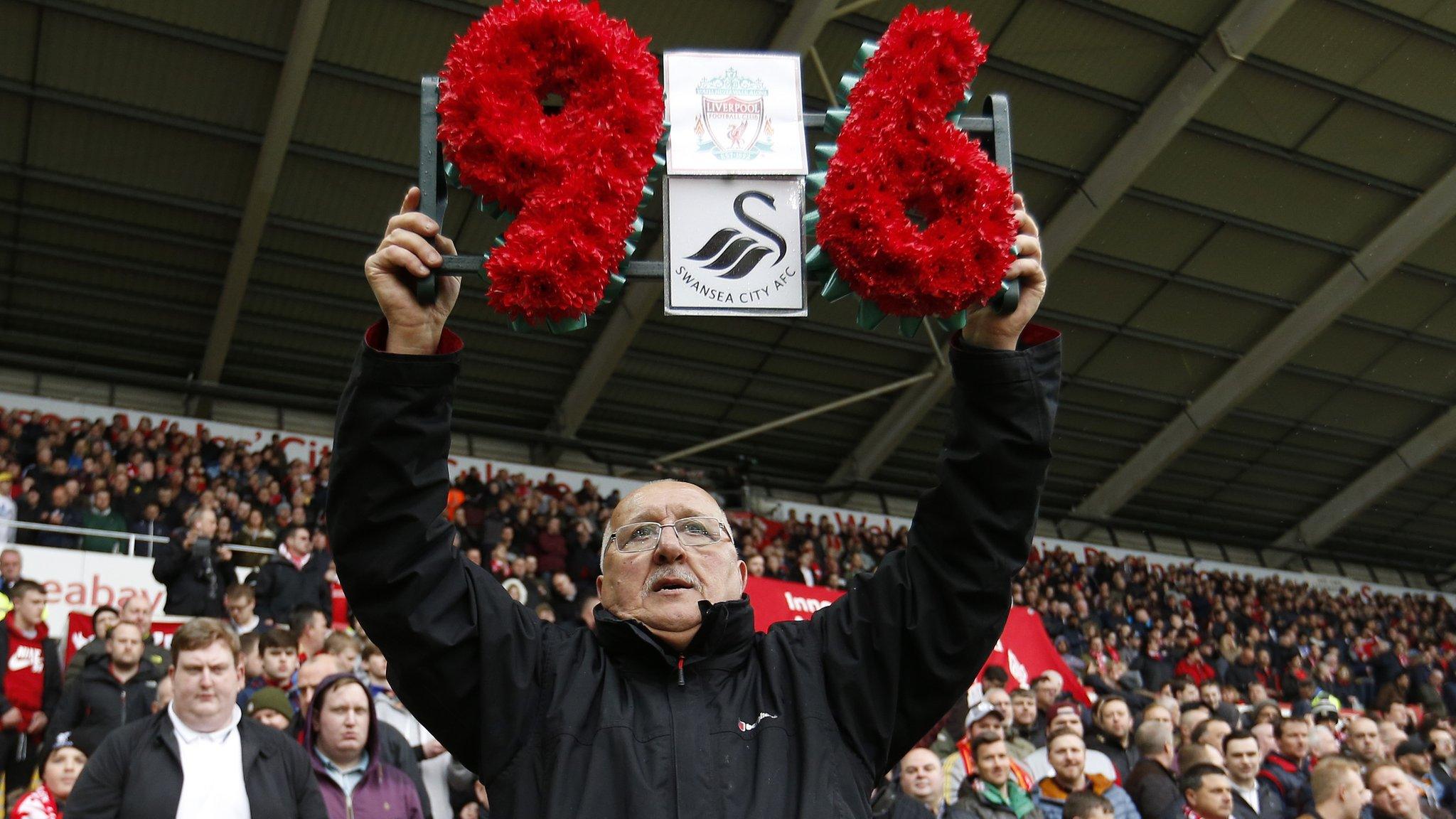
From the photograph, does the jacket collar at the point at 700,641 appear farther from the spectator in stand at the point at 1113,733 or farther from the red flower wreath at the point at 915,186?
the spectator in stand at the point at 1113,733

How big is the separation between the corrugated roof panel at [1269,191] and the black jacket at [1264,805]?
Result: 11352 millimetres

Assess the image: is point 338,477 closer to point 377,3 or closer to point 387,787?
point 387,787

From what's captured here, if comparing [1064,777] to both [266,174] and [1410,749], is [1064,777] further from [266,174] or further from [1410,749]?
[266,174]

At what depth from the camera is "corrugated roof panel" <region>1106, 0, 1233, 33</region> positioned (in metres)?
15.0

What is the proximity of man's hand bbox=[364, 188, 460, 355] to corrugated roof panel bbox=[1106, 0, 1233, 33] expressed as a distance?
14.4m

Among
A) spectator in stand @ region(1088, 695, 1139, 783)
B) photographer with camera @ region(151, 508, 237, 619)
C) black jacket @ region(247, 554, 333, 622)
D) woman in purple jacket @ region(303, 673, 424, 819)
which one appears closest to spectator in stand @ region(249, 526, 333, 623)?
black jacket @ region(247, 554, 333, 622)

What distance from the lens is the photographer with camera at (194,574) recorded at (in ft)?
30.7

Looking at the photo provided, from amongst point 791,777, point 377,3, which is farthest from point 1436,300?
point 791,777

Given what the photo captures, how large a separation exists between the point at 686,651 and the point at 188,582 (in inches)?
329

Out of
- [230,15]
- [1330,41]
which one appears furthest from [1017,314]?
[1330,41]

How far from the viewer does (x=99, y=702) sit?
6312mm

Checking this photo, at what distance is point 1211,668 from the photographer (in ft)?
51.6

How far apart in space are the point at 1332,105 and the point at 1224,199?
1772 millimetres

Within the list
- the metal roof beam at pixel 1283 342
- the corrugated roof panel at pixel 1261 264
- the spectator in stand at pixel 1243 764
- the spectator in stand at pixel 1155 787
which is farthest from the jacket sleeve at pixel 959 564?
the metal roof beam at pixel 1283 342
